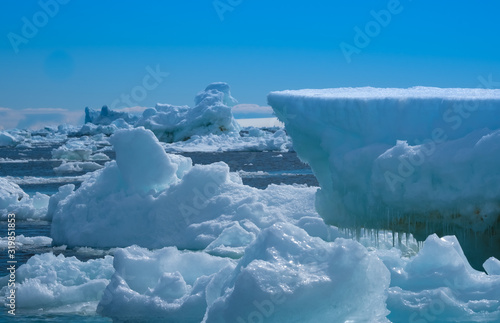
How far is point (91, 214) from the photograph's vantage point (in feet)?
43.3

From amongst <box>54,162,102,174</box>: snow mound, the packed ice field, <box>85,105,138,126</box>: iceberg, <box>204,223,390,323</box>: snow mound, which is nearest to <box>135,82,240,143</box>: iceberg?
<box>54,162,102,174</box>: snow mound

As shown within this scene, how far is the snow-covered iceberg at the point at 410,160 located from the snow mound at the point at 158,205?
3.01 m

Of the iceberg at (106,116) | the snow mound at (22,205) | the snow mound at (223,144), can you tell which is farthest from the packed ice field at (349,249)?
the iceberg at (106,116)

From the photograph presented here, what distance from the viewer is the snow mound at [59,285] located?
28.4ft

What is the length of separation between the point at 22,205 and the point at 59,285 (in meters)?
8.01

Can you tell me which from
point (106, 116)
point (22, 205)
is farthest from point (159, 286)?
point (106, 116)

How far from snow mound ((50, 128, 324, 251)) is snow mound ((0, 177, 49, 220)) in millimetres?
2898

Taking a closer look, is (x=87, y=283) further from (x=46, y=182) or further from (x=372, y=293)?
(x=46, y=182)

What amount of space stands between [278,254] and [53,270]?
12.2 feet

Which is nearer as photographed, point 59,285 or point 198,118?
point 59,285

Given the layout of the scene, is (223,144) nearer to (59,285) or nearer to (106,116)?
(106,116)

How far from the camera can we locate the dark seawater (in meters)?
11.0

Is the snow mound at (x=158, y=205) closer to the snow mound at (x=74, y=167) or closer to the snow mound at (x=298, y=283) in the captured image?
the snow mound at (x=298, y=283)

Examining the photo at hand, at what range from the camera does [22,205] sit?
1652cm
